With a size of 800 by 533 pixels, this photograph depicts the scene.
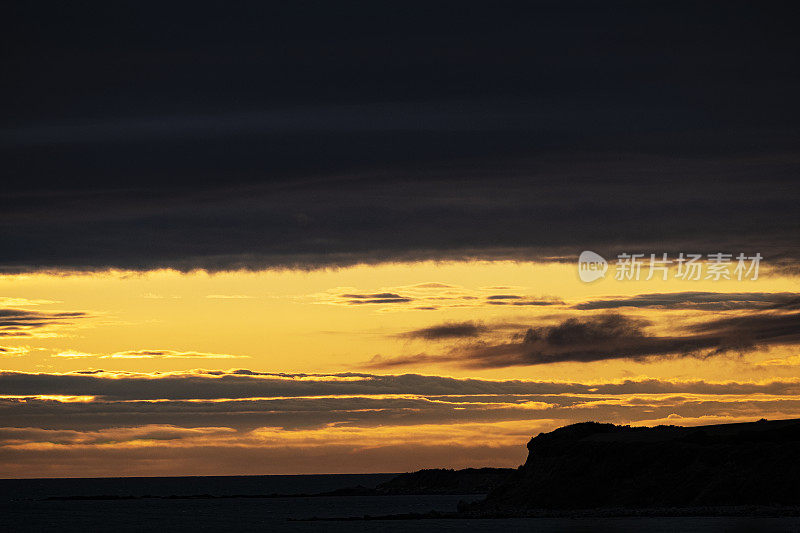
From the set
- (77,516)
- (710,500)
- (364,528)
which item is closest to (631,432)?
(710,500)

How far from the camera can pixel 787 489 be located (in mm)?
126062

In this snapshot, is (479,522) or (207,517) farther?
(207,517)

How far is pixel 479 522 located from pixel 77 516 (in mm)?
87373

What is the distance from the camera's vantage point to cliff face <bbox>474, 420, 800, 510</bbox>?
129 metres

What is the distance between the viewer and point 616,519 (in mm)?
124062

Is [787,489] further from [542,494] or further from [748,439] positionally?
[542,494]

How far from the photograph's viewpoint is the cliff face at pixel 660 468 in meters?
129

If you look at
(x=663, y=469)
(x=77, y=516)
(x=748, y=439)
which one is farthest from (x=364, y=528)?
(x=77, y=516)

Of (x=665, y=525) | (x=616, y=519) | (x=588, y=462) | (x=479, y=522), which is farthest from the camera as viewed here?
(x=588, y=462)

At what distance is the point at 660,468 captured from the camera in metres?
138

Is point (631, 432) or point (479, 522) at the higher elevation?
point (631, 432)

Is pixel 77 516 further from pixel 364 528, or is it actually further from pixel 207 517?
pixel 364 528

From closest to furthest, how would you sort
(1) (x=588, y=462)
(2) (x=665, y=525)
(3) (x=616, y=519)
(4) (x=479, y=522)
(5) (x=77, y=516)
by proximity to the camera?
(2) (x=665, y=525) < (3) (x=616, y=519) < (4) (x=479, y=522) < (1) (x=588, y=462) < (5) (x=77, y=516)

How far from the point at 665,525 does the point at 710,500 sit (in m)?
17.8
